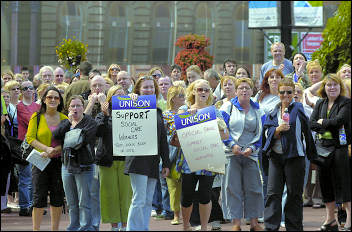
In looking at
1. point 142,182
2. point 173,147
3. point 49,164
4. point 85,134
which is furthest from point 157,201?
point 142,182

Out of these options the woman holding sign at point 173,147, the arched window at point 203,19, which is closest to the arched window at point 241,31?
the arched window at point 203,19

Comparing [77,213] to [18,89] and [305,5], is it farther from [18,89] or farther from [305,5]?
[305,5]

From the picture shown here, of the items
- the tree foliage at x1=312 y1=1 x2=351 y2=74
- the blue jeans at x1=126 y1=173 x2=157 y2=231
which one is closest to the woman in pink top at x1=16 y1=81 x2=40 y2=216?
the blue jeans at x1=126 y1=173 x2=157 y2=231

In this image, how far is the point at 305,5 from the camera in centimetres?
3269

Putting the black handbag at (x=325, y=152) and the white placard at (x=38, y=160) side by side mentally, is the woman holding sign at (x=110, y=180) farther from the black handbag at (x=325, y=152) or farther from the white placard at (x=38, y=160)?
the black handbag at (x=325, y=152)

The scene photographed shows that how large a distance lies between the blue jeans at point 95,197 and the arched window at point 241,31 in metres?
27.7

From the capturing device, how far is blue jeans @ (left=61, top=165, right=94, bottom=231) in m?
10.1

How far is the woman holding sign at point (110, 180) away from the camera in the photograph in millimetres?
10109

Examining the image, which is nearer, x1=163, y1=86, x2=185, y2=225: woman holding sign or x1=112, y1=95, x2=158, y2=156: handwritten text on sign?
x1=112, y1=95, x2=158, y2=156: handwritten text on sign

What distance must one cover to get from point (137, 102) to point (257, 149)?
1.51 m

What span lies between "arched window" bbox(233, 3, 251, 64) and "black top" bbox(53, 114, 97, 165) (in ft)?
91.0

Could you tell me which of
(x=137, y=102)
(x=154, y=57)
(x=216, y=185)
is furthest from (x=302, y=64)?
(x=154, y=57)

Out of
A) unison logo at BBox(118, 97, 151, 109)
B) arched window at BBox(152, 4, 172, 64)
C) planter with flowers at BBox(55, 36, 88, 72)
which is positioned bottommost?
unison logo at BBox(118, 97, 151, 109)

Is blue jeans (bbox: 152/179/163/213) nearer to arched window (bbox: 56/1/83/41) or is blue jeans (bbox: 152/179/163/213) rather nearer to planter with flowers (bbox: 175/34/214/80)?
planter with flowers (bbox: 175/34/214/80)
